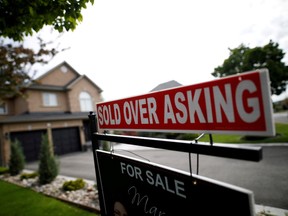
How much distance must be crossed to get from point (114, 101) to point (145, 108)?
500 mm

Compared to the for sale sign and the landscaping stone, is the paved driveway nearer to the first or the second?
the landscaping stone

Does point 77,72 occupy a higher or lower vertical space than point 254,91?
higher

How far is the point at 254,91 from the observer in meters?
1.08

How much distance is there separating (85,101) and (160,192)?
27.2 metres

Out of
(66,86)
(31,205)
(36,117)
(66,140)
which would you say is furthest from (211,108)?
(66,86)

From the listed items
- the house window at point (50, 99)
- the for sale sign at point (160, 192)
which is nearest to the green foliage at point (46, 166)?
the for sale sign at point (160, 192)

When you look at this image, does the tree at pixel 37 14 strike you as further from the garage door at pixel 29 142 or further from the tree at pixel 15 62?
the garage door at pixel 29 142

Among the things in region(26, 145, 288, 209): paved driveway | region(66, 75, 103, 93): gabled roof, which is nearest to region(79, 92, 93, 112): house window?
region(66, 75, 103, 93): gabled roof

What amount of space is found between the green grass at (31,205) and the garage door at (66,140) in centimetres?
1333

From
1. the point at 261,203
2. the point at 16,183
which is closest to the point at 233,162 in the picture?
the point at 261,203

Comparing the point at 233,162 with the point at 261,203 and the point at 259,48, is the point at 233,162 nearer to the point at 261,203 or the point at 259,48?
the point at 261,203

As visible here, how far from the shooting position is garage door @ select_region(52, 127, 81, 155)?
21.4 metres

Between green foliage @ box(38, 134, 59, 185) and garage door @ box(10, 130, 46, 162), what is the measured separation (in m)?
10.6

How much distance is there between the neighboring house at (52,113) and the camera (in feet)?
60.4
